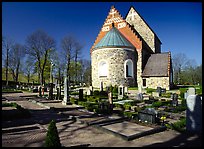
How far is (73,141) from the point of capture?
5.79 meters

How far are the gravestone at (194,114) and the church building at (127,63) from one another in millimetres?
17868

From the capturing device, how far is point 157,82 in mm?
25328

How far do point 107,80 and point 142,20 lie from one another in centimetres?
1357

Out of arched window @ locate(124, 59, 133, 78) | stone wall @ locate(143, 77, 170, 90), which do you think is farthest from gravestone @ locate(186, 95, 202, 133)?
arched window @ locate(124, 59, 133, 78)

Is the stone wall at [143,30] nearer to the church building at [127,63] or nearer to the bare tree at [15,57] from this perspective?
the church building at [127,63]

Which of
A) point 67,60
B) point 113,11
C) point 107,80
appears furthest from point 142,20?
point 67,60

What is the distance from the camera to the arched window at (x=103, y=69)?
2628 centimetres

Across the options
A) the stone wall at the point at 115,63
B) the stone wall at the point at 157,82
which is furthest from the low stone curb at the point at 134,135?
the stone wall at the point at 157,82

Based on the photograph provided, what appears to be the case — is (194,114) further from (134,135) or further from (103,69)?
(103,69)

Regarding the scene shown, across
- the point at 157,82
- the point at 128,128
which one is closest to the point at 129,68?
the point at 157,82

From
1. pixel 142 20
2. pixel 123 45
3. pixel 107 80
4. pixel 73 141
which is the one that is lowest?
pixel 73 141

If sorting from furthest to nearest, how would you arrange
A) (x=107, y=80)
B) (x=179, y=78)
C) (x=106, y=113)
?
(x=179, y=78) < (x=107, y=80) < (x=106, y=113)

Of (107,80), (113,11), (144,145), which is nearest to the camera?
(144,145)

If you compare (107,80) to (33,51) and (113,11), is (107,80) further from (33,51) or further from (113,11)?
(33,51)
